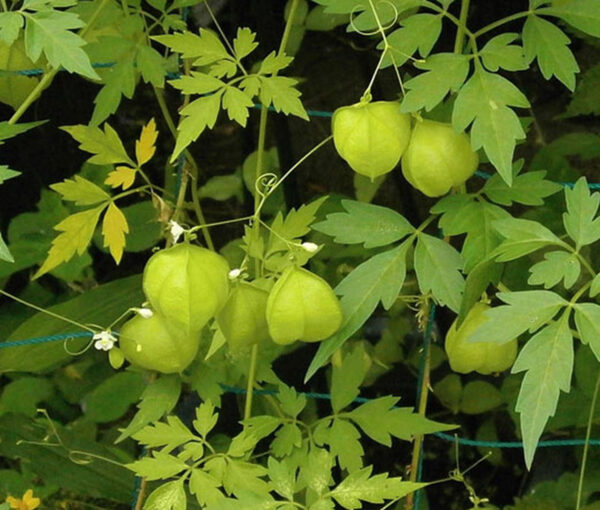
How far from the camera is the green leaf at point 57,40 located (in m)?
0.93

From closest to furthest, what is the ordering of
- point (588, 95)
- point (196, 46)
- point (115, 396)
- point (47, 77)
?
1. point (196, 46)
2. point (47, 77)
3. point (588, 95)
4. point (115, 396)

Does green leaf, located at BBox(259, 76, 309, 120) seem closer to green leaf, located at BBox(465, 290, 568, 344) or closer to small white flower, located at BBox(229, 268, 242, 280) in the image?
small white flower, located at BBox(229, 268, 242, 280)

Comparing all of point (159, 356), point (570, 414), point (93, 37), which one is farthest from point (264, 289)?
point (570, 414)

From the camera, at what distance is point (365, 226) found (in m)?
1.06

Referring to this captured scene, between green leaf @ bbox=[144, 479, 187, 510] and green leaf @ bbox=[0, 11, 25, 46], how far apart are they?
1.55 feet

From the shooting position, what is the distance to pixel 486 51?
1.00m

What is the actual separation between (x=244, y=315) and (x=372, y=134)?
0.22m

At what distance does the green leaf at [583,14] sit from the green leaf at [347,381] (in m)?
0.45

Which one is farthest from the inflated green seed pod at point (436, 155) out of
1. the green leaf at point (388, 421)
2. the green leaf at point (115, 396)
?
the green leaf at point (115, 396)

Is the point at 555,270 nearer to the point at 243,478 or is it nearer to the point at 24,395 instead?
the point at 243,478

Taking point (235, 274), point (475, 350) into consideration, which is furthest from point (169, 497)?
point (475, 350)

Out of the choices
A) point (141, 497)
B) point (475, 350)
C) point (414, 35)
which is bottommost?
point (141, 497)

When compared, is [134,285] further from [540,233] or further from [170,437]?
[540,233]

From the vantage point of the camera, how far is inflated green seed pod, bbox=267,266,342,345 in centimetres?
98
